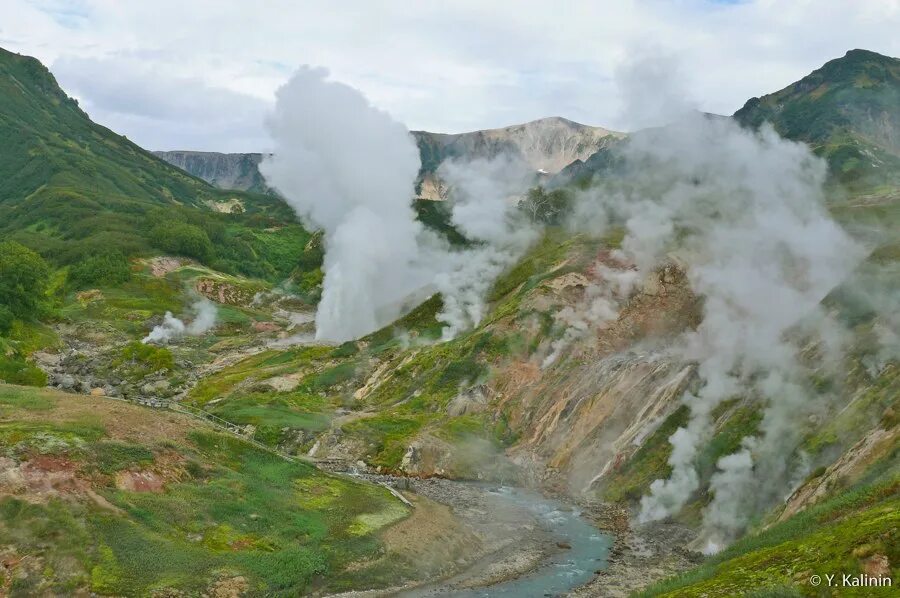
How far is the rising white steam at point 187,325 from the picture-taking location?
105938 millimetres

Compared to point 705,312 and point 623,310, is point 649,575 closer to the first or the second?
point 705,312

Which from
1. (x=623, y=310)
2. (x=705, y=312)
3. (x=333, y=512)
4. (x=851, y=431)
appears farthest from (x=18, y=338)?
(x=851, y=431)

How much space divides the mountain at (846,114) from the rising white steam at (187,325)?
7970 cm

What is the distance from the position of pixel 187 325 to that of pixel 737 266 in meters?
89.6

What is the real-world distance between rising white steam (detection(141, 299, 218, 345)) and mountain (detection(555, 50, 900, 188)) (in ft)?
261

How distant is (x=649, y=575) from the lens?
33719 mm

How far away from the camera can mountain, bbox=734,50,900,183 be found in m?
137

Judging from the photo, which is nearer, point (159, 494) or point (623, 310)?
point (159, 494)

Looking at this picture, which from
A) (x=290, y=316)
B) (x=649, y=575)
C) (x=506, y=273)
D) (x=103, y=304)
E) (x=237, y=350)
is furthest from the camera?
(x=290, y=316)

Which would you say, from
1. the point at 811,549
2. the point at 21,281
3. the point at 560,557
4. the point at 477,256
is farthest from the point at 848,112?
the point at 811,549

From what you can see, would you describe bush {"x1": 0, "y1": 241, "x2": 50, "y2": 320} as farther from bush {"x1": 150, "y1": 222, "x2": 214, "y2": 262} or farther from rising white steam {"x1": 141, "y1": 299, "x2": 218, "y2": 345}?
bush {"x1": 150, "y1": 222, "x2": 214, "y2": 262}

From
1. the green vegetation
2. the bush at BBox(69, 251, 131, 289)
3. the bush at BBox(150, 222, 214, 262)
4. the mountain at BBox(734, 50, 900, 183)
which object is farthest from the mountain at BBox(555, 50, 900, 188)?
the bush at BBox(69, 251, 131, 289)

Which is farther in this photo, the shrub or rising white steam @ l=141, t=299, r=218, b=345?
rising white steam @ l=141, t=299, r=218, b=345

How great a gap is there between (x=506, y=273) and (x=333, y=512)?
5139cm
